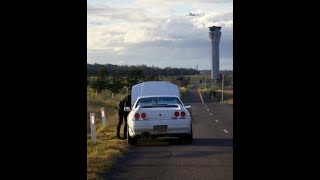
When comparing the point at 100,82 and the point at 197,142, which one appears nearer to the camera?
the point at 197,142

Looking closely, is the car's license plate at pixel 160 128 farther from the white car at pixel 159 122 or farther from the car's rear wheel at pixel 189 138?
the car's rear wheel at pixel 189 138

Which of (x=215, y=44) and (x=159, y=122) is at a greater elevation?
(x=215, y=44)

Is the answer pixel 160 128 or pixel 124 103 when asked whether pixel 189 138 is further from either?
pixel 124 103

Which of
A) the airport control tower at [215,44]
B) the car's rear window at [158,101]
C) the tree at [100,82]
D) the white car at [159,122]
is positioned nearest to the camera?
the white car at [159,122]

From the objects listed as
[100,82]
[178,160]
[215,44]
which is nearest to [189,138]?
[178,160]

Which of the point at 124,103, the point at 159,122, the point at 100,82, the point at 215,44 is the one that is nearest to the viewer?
the point at 159,122

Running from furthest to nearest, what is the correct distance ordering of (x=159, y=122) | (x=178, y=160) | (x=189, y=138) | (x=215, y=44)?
(x=215, y=44)
(x=189, y=138)
(x=159, y=122)
(x=178, y=160)

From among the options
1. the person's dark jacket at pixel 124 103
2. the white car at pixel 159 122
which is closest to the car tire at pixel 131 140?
the white car at pixel 159 122

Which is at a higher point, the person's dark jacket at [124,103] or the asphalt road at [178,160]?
the person's dark jacket at [124,103]

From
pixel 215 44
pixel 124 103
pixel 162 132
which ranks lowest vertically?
pixel 162 132

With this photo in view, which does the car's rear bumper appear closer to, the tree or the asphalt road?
the asphalt road

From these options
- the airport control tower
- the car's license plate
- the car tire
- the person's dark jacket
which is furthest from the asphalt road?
the airport control tower

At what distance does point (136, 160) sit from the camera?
52.6 feet
